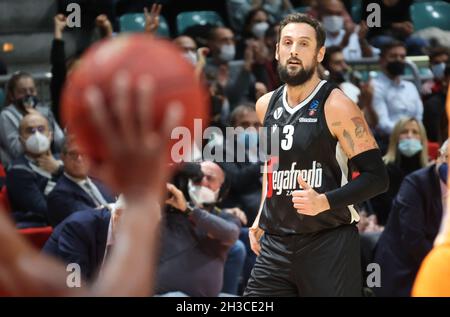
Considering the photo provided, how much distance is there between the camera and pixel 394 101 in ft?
28.2

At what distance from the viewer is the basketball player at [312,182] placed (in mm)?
4641

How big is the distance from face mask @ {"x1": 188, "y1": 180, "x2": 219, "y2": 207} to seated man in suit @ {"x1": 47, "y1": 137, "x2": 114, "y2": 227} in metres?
0.56

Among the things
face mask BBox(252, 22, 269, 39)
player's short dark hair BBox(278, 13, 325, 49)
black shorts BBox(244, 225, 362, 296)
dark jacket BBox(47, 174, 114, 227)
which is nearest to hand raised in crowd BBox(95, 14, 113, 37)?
face mask BBox(252, 22, 269, 39)

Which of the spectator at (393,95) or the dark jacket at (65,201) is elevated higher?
the spectator at (393,95)

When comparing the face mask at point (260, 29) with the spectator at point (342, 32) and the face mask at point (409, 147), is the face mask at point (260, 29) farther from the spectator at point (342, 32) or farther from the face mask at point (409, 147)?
the face mask at point (409, 147)

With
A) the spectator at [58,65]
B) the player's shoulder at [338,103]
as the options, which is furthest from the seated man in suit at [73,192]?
the player's shoulder at [338,103]

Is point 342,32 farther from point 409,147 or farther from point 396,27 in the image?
point 409,147

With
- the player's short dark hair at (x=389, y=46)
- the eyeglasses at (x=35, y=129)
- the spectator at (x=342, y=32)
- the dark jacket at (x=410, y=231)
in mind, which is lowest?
the dark jacket at (x=410, y=231)

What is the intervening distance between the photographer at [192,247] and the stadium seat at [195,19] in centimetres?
366

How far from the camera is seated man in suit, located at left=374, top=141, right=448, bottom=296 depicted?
6.48 m

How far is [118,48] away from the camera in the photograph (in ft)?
6.75

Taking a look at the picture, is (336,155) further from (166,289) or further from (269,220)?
(166,289)

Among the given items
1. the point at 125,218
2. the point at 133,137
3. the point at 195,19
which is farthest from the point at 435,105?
the point at 133,137

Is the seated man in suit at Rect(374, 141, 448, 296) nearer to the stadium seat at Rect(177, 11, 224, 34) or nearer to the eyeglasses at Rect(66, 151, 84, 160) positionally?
the eyeglasses at Rect(66, 151, 84, 160)
